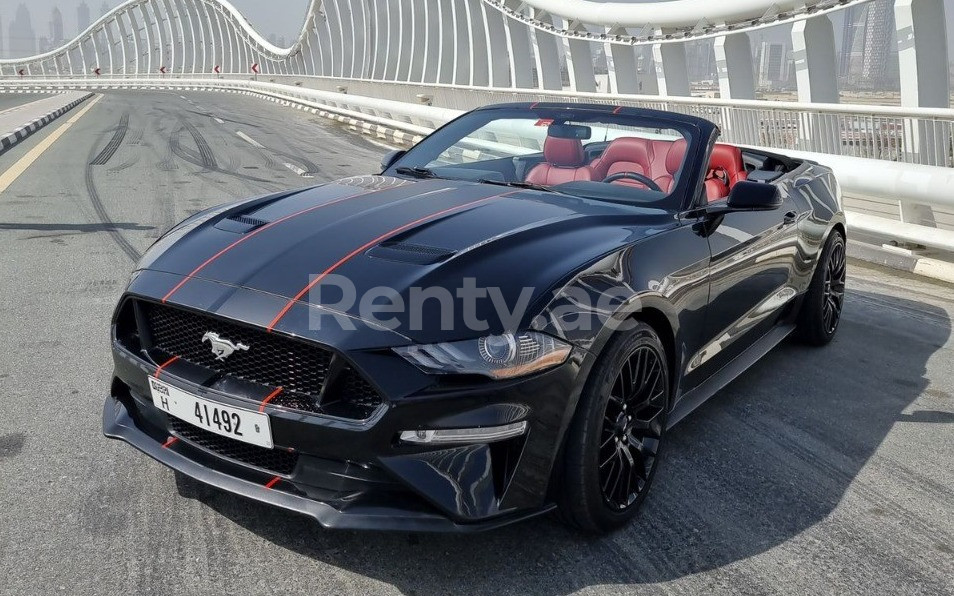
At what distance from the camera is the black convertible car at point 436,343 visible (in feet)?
7.82

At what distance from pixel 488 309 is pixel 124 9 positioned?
10914 cm

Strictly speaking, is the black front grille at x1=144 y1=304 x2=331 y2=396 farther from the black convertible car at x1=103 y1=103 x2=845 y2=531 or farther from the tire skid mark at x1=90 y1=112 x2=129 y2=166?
the tire skid mark at x1=90 y1=112 x2=129 y2=166

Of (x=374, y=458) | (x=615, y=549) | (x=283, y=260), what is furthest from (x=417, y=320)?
(x=615, y=549)

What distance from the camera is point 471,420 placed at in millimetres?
2377

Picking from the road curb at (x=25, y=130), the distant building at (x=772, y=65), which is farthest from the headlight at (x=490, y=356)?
the road curb at (x=25, y=130)

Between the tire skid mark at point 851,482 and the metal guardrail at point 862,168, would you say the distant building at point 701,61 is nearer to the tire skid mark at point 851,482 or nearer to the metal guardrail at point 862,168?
the metal guardrail at point 862,168

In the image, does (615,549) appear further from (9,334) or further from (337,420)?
(9,334)

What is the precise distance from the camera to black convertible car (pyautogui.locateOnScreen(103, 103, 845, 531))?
2.38 metres

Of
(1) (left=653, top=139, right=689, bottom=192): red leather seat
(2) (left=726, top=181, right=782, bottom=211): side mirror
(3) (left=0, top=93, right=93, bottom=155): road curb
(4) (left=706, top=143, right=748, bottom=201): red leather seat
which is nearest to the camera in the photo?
(2) (left=726, top=181, right=782, bottom=211): side mirror

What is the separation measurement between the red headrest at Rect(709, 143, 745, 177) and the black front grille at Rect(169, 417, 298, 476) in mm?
3179

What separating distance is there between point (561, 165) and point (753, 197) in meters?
0.87

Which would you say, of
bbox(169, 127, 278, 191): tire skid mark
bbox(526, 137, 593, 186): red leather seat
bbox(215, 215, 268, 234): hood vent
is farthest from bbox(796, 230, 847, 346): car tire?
bbox(169, 127, 278, 191): tire skid mark

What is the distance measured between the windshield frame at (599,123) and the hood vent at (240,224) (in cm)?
111

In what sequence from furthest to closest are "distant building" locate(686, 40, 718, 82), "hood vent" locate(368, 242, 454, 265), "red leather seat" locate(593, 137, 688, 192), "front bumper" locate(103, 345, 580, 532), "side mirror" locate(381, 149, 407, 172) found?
"distant building" locate(686, 40, 718, 82), "side mirror" locate(381, 149, 407, 172), "red leather seat" locate(593, 137, 688, 192), "hood vent" locate(368, 242, 454, 265), "front bumper" locate(103, 345, 580, 532)
